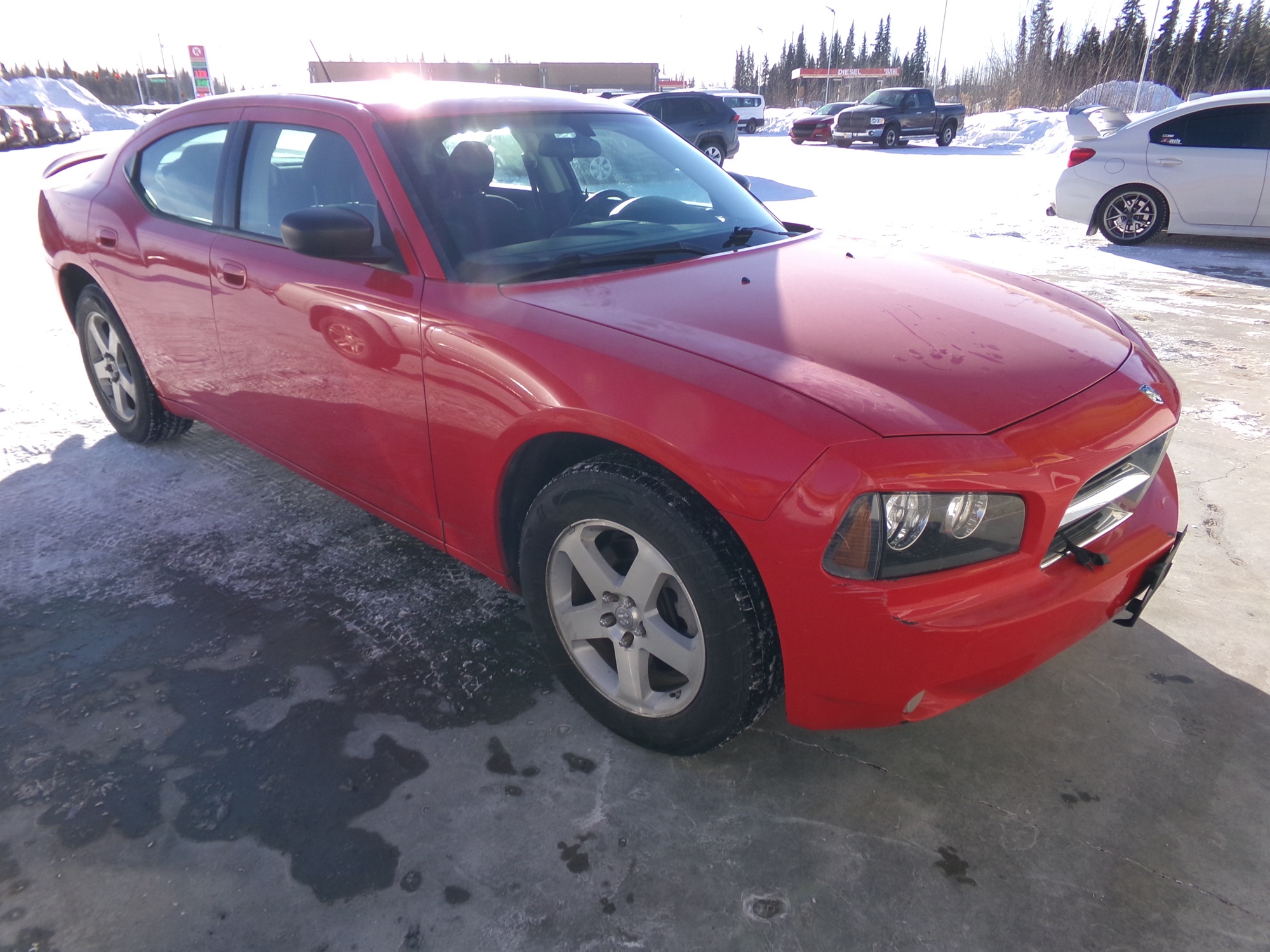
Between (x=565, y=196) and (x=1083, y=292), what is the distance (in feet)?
18.4

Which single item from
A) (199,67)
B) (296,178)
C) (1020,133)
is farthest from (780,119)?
(296,178)

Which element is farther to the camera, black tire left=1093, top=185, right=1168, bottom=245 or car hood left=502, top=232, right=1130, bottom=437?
black tire left=1093, top=185, right=1168, bottom=245

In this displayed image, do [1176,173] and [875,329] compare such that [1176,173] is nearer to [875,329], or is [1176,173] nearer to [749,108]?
[875,329]

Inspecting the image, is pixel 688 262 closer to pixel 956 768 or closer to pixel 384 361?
pixel 384 361

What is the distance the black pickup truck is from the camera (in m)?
24.4

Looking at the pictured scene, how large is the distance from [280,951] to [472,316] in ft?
4.87

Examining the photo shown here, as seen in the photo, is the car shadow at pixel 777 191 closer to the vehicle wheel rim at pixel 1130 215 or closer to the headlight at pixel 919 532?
the vehicle wheel rim at pixel 1130 215

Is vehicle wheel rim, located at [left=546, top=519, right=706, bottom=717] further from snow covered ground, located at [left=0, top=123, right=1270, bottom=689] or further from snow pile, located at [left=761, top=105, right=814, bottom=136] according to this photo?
snow pile, located at [left=761, top=105, right=814, bottom=136]

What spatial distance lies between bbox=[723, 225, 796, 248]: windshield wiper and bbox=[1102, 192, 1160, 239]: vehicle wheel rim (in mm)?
7495

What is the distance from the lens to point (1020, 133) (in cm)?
2603

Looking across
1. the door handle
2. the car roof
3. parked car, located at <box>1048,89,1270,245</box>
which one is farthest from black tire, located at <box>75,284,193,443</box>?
parked car, located at <box>1048,89,1270,245</box>

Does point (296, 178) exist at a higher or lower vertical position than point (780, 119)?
higher

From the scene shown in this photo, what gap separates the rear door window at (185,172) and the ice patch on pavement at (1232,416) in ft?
15.2

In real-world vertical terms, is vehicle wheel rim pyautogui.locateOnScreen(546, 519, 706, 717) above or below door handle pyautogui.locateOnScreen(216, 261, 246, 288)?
below
